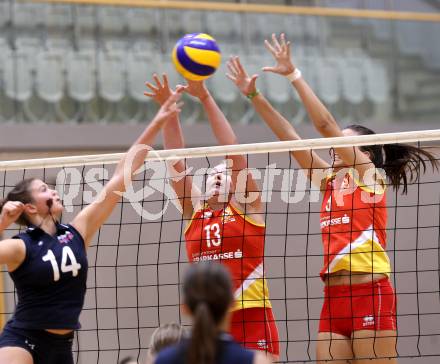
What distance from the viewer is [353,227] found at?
5.48 metres

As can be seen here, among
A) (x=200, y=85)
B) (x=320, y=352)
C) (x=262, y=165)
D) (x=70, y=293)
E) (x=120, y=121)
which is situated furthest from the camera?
(x=120, y=121)

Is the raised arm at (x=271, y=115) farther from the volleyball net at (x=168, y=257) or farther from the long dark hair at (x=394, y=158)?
the volleyball net at (x=168, y=257)

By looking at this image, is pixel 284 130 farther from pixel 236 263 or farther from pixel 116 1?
pixel 116 1

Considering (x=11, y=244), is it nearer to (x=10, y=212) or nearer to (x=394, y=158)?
(x=10, y=212)

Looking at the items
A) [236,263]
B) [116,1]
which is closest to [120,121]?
[116,1]

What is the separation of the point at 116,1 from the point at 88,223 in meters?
4.26

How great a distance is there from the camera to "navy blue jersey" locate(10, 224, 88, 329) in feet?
15.5

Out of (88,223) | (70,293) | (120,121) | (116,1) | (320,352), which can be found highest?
(116,1)

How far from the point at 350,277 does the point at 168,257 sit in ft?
8.24

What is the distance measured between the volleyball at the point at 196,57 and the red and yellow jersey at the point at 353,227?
41.0 inches

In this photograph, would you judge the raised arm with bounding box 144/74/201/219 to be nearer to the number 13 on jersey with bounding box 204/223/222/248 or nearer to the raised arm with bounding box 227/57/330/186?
the number 13 on jersey with bounding box 204/223/222/248

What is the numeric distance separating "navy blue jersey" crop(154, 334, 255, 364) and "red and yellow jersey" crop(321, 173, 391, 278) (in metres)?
2.59

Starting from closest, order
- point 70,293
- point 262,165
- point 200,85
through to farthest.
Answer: point 70,293 → point 200,85 → point 262,165

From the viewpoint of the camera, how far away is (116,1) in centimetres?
880
